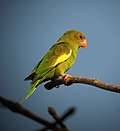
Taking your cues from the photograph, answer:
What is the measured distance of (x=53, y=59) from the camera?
3.36 meters

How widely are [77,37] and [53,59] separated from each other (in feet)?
3.02

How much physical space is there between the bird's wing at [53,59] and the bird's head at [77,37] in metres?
0.40

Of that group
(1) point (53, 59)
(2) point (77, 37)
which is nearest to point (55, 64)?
(1) point (53, 59)

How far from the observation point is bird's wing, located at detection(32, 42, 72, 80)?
3182 millimetres

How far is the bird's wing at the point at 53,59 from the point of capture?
3182mm

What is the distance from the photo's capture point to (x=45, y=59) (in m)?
3.45

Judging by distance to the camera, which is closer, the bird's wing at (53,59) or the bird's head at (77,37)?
the bird's wing at (53,59)

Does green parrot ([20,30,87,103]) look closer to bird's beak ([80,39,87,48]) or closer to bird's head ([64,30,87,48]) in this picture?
bird's head ([64,30,87,48])

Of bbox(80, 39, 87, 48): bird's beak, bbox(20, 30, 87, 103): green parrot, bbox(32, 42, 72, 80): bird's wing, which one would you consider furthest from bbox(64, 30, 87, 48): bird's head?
bbox(32, 42, 72, 80): bird's wing

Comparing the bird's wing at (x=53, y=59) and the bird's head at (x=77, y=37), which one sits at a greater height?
the bird's head at (x=77, y=37)

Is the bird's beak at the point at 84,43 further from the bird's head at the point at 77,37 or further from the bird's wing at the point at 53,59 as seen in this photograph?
the bird's wing at the point at 53,59

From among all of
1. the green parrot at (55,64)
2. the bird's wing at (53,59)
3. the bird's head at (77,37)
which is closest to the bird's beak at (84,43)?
the bird's head at (77,37)

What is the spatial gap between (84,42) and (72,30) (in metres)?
0.33

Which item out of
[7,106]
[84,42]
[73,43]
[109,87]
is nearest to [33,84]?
[73,43]
